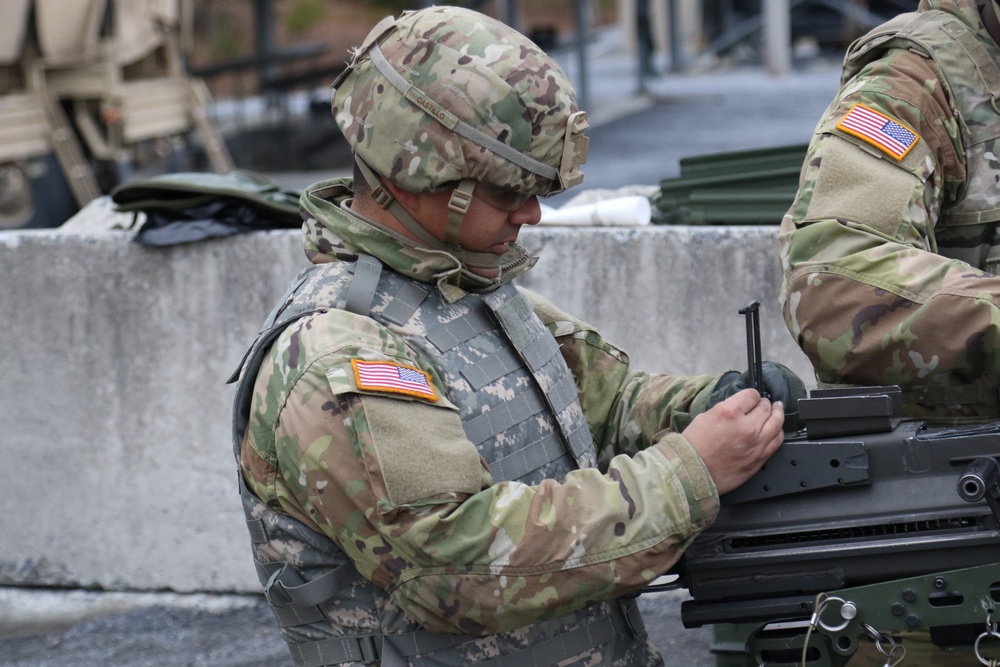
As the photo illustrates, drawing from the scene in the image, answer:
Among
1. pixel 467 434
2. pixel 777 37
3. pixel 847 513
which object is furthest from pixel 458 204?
pixel 777 37

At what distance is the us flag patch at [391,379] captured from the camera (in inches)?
73.5

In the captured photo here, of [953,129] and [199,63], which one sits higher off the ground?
[953,129]

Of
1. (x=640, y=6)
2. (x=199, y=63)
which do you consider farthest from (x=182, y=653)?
(x=199, y=63)

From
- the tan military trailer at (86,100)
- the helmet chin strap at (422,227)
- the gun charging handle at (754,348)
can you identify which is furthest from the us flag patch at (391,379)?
the tan military trailer at (86,100)

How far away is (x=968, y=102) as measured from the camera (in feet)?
8.20

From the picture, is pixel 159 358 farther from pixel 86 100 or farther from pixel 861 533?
pixel 86 100

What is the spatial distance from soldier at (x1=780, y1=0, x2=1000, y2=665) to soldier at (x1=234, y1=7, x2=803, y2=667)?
10.4 inches

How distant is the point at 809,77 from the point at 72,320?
41.3 feet

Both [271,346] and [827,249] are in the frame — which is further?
[827,249]

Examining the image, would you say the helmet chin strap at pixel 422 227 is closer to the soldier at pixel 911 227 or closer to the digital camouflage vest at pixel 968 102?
the soldier at pixel 911 227

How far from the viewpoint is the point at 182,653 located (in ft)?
12.9

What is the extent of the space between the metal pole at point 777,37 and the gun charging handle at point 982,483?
13.5m

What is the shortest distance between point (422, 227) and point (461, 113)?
0.70 feet

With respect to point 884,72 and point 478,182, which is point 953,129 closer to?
point 884,72
